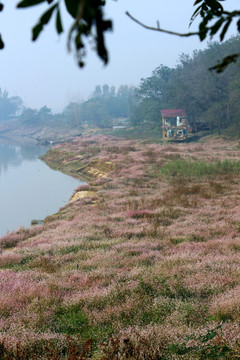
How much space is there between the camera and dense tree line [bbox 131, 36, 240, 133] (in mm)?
45625

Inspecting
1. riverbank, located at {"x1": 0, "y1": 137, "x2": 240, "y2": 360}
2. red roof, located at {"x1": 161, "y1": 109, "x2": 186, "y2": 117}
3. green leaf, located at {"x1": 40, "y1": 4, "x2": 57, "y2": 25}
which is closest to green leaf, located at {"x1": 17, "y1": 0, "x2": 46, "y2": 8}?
green leaf, located at {"x1": 40, "y1": 4, "x2": 57, "y2": 25}

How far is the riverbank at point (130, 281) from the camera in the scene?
155 inches

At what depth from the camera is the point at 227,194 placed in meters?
14.4

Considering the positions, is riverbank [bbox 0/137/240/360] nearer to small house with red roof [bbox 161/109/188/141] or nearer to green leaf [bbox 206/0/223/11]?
green leaf [bbox 206/0/223/11]

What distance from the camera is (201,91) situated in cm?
5066

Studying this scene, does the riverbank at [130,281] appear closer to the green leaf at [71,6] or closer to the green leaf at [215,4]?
the green leaf at [215,4]

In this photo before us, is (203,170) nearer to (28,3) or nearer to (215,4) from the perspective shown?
(215,4)

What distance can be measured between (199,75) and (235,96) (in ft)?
46.0

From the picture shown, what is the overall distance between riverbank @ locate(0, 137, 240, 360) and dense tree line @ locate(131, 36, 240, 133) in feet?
88.8

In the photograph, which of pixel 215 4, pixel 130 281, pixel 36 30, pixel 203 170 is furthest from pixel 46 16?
pixel 203 170

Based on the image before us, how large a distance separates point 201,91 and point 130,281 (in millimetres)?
49211

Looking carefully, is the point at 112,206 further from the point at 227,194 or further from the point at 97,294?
the point at 97,294

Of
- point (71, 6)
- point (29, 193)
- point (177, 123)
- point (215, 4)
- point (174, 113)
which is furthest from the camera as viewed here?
point (174, 113)

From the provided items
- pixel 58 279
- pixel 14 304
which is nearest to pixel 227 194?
pixel 58 279
